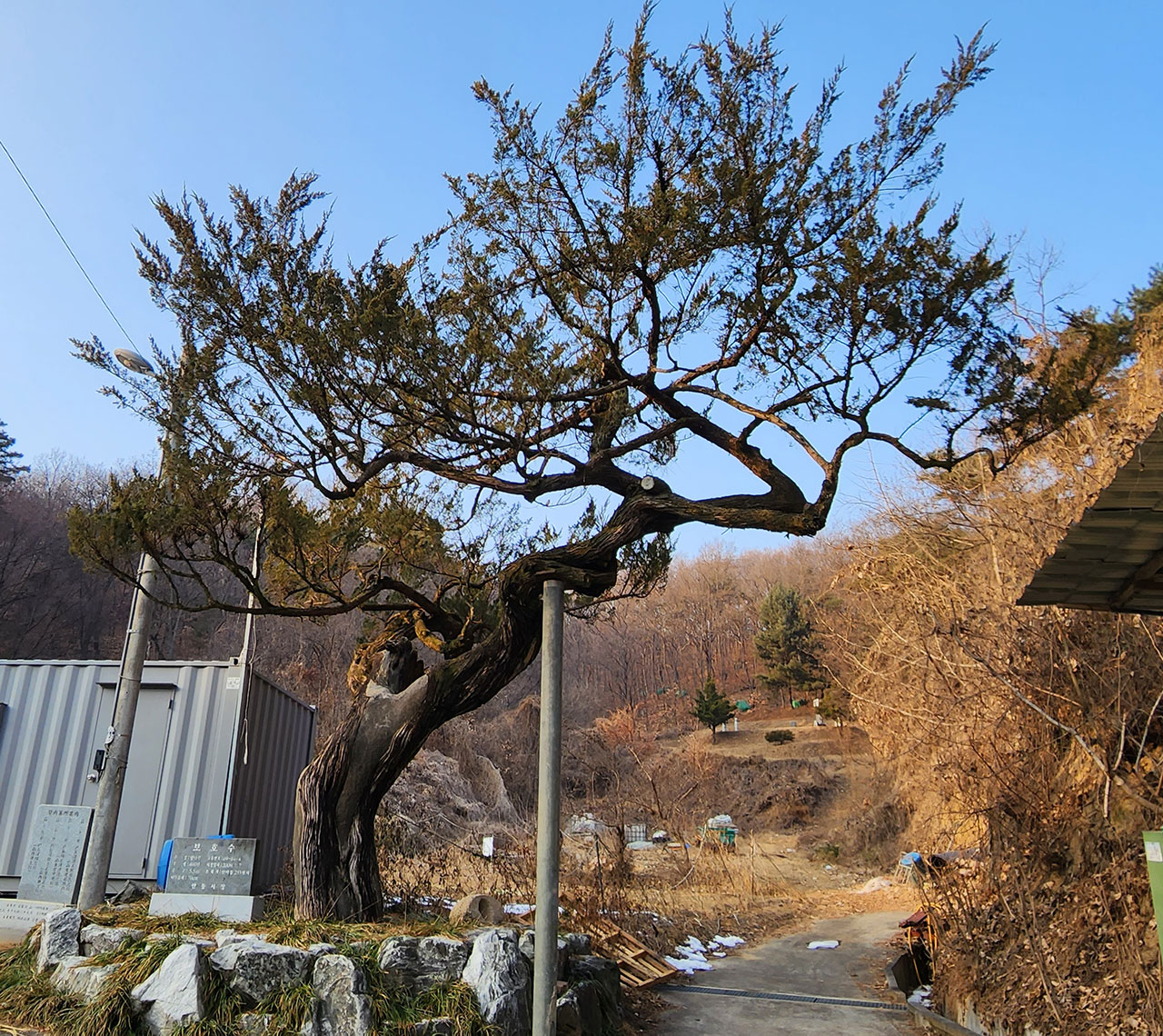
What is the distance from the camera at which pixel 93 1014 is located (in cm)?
439

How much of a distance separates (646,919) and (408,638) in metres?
4.74

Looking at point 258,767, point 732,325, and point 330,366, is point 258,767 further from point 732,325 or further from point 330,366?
point 732,325

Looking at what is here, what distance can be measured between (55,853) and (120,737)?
4.04 ft

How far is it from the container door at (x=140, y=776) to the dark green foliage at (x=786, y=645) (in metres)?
27.2

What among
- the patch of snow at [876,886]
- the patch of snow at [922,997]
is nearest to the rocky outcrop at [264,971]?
the patch of snow at [922,997]

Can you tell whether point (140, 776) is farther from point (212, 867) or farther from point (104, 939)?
point (104, 939)

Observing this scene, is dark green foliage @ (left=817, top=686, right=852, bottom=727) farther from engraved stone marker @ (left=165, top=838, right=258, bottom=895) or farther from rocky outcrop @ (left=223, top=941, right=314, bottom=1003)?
rocky outcrop @ (left=223, top=941, right=314, bottom=1003)

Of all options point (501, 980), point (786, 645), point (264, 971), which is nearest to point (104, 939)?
point (264, 971)

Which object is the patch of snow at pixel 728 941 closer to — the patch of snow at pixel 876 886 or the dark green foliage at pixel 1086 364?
the patch of snow at pixel 876 886

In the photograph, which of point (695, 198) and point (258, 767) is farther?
point (258, 767)

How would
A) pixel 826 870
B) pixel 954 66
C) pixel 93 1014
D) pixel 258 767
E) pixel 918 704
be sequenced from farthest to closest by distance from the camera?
pixel 826 870 → pixel 918 704 → pixel 258 767 → pixel 954 66 → pixel 93 1014

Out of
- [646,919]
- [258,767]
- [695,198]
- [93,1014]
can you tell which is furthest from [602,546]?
[646,919]

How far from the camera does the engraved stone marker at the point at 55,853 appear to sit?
6.25m

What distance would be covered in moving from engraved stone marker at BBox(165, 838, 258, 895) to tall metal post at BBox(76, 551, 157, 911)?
0.58 meters
